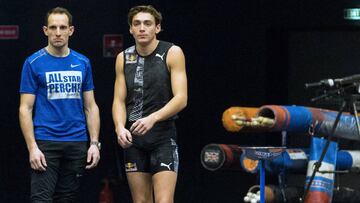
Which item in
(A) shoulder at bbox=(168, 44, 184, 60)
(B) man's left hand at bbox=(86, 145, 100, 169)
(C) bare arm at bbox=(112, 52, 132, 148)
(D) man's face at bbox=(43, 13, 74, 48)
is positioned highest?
(D) man's face at bbox=(43, 13, 74, 48)

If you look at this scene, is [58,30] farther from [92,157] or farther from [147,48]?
[92,157]

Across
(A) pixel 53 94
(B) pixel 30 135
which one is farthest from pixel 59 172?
(A) pixel 53 94

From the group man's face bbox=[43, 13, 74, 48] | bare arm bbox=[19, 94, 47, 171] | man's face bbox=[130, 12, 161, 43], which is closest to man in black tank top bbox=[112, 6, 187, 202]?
man's face bbox=[130, 12, 161, 43]

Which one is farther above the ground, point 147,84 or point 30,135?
point 147,84

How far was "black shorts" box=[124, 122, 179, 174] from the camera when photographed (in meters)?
5.67

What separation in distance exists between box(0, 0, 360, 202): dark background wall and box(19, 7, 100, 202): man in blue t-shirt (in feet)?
13.2

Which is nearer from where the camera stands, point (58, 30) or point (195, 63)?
point (58, 30)

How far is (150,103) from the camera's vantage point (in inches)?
225

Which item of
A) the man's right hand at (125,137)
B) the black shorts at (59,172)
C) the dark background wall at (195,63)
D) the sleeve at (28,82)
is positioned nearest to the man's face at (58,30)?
the sleeve at (28,82)

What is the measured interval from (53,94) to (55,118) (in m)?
0.16

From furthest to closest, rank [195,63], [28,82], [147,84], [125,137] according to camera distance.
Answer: [195,63]
[28,82]
[147,84]
[125,137]

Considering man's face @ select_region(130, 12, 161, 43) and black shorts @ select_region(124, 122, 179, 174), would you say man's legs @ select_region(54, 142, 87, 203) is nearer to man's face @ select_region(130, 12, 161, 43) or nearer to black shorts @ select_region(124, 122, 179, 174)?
black shorts @ select_region(124, 122, 179, 174)

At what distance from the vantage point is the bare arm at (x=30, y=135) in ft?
18.8

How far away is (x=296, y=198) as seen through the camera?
294 inches
